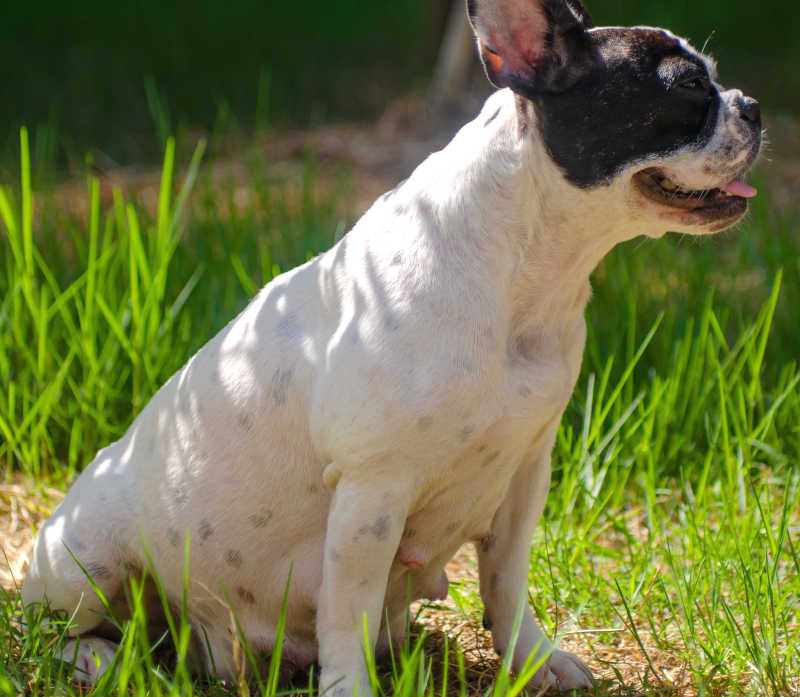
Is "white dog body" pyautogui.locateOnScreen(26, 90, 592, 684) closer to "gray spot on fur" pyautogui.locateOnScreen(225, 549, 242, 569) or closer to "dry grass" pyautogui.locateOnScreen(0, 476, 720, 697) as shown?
"gray spot on fur" pyautogui.locateOnScreen(225, 549, 242, 569)

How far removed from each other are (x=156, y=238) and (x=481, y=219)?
1.57m

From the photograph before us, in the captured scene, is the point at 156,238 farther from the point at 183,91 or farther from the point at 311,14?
the point at 311,14

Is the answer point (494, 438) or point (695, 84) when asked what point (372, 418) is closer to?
point (494, 438)

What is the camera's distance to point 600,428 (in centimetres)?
288

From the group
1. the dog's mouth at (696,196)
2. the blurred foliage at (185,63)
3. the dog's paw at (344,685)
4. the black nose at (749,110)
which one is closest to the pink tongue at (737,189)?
the dog's mouth at (696,196)

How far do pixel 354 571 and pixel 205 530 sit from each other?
1.14 ft

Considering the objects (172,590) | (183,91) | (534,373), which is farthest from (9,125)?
(534,373)

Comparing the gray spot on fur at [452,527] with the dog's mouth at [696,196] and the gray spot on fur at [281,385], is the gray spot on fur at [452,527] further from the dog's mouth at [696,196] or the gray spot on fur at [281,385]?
the dog's mouth at [696,196]

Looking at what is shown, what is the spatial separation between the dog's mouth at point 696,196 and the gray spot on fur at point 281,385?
28.6 inches

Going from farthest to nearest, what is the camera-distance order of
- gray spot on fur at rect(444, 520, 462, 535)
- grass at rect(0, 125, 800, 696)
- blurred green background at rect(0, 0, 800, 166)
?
blurred green background at rect(0, 0, 800, 166) → grass at rect(0, 125, 800, 696) → gray spot on fur at rect(444, 520, 462, 535)

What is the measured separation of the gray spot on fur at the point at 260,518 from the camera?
7.02 ft

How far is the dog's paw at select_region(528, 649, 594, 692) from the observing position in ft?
7.35

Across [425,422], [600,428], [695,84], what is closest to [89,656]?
[425,422]

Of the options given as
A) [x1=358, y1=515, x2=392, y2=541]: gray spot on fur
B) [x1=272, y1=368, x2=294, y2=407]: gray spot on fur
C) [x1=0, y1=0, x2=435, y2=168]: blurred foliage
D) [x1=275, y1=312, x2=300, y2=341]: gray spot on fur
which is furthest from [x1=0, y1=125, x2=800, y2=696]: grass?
[x1=0, y1=0, x2=435, y2=168]: blurred foliage
